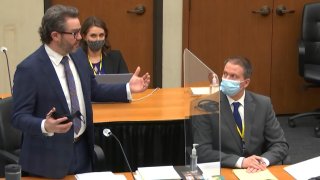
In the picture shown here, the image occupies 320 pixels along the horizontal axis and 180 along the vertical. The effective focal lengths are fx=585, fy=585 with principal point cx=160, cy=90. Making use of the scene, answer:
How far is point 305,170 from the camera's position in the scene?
10.0 feet

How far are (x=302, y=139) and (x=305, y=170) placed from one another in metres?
2.95

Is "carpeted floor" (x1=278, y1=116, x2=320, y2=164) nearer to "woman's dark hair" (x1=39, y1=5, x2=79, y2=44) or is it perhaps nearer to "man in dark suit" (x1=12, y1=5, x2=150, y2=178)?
"man in dark suit" (x1=12, y1=5, x2=150, y2=178)

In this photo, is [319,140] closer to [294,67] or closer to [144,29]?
[294,67]

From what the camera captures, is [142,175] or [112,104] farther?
[112,104]

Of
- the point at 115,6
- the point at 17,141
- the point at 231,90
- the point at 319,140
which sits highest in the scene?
the point at 115,6

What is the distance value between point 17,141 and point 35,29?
2.44 m

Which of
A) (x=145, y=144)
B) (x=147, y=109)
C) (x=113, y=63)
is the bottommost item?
(x=145, y=144)

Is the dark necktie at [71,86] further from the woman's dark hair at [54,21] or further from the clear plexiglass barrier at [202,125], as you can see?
the clear plexiglass barrier at [202,125]

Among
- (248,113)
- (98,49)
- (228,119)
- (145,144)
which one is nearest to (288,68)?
(98,49)

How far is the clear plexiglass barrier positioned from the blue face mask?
0.43m

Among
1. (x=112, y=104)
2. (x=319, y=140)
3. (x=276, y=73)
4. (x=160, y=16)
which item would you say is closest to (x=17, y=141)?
(x=112, y=104)

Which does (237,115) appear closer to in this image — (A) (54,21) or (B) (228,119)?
(B) (228,119)

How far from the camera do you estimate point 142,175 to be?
2887 millimetres

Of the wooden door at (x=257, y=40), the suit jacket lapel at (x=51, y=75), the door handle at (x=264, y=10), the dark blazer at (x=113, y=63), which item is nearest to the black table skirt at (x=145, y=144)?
the suit jacket lapel at (x=51, y=75)
